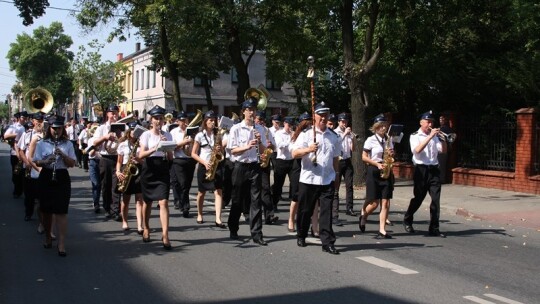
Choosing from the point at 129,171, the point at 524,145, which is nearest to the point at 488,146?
the point at 524,145

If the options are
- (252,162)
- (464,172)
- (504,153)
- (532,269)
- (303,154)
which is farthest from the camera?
(464,172)

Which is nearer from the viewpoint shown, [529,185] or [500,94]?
[529,185]

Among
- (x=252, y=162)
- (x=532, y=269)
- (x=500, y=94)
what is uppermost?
(x=500, y=94)

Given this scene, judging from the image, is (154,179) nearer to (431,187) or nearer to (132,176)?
(132,176)

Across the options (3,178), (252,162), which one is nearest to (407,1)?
(252,162)

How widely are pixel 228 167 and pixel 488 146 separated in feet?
33.8

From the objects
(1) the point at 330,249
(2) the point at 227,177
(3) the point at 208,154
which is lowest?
(1) the point at 330,249

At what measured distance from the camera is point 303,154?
28.4ft

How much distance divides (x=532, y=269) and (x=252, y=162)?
407 cm

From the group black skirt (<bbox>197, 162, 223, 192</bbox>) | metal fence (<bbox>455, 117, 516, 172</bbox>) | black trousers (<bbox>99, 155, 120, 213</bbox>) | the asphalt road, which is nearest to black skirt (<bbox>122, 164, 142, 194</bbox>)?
the asphalt road

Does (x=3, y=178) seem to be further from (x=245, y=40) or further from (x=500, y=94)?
(x=500, y=94)

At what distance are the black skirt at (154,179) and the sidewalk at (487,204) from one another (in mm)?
6303

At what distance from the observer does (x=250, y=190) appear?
956cm

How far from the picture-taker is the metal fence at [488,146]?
17516 mm
